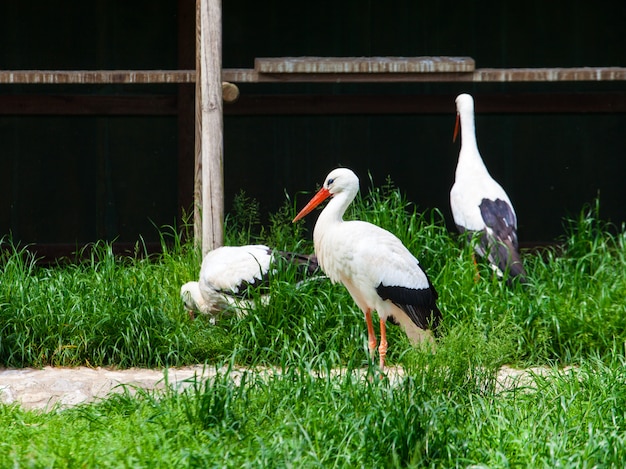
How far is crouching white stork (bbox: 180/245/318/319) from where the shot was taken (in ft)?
18.1

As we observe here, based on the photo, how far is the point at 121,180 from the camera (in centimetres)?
798

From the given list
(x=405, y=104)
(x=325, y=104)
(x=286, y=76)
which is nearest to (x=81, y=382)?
(x=286, y=76)

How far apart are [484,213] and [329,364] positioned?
234 centimetres

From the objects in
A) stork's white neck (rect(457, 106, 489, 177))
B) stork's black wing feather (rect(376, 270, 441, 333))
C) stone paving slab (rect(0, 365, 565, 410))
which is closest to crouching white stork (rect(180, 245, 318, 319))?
stone paving slab (rect(0, 365, 565, 410))

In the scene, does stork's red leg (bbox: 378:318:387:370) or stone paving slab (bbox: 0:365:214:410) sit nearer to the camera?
stone paving slab (bbox: 0:365:214:410)

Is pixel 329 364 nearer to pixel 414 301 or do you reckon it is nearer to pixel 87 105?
pixel 414 301

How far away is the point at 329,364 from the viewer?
13.4ft

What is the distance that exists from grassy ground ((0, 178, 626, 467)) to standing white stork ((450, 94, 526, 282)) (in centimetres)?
15

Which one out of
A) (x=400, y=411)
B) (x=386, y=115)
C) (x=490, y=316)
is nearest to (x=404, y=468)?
(x=400, y=411)

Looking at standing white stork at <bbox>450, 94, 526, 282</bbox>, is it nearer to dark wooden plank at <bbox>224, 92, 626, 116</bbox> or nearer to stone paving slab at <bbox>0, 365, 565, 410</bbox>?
stone paving slab at <bbox>0, 365, 565, 410</bbox>

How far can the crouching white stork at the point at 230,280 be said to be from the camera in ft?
18.1

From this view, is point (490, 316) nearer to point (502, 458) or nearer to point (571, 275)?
point (571, 275)

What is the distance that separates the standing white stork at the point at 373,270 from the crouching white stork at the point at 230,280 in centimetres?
58

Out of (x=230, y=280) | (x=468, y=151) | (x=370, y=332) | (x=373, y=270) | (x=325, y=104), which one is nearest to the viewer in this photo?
(x=373, y=270)
